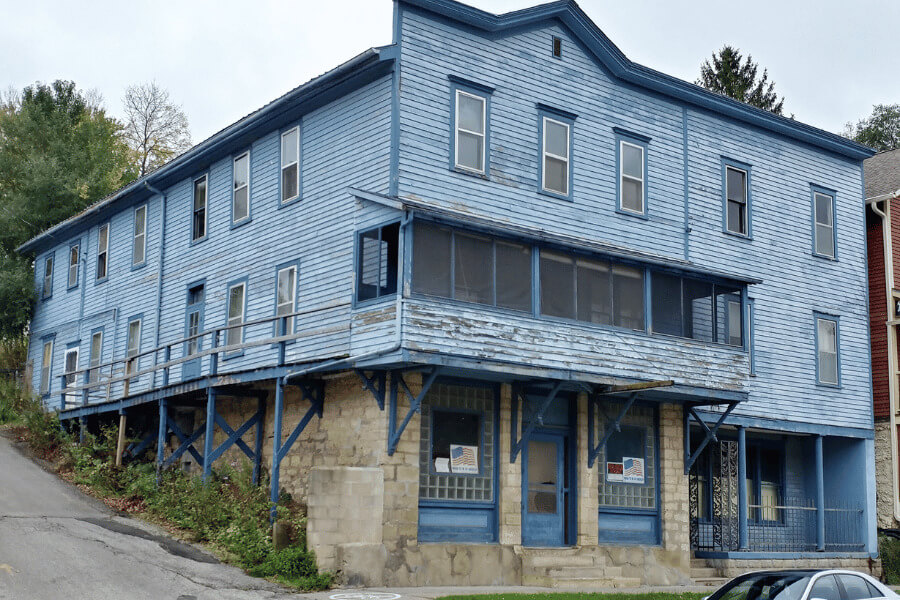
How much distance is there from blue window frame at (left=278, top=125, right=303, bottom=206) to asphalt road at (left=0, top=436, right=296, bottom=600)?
754cm

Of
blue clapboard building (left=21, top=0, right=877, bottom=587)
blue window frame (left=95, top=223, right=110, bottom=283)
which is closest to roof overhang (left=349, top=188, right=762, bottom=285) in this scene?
blue clapboard building (left=21, top=0, right=877, bottom=587)

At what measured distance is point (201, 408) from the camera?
27.4m

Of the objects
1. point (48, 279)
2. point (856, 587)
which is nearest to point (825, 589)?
point (856, 587)

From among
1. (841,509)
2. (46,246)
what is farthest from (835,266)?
(46,246)

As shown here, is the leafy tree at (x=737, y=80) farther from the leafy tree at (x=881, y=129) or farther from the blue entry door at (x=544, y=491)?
the blue entry door at (x=544, y=491)

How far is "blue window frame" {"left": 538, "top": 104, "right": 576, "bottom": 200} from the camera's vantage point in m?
23.5

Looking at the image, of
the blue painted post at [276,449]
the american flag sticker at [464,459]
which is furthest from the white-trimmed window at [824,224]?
the blue painted post at [276,449]

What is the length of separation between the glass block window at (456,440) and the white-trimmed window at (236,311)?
6.30 metres

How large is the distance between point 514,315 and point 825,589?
7.64 metres

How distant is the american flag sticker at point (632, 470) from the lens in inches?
953

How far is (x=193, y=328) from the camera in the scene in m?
27.8

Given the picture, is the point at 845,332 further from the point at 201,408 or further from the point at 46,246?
the point at 46,246

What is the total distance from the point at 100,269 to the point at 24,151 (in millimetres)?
11816

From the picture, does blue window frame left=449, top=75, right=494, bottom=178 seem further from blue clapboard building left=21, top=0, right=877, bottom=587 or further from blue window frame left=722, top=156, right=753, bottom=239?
blue window frame left=722, top=156, right=753, bottom=239
